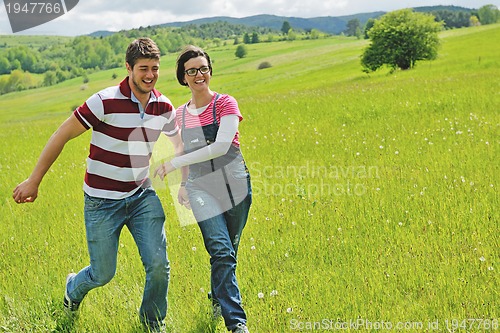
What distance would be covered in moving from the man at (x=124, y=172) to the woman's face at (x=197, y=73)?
0.27 m

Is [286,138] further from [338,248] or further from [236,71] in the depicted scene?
[236,71]

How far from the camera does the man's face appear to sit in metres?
3.91

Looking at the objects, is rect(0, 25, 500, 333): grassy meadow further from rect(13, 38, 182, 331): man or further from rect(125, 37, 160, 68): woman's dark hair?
rect(125, 37, 160, 68): woman's dark hair

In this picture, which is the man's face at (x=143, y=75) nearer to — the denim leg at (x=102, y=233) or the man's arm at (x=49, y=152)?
the man's arm at (x=49, y=152)

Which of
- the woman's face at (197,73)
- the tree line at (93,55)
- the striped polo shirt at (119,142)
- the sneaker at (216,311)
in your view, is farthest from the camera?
the tree line at (93,55)

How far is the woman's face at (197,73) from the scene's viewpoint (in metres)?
4.07

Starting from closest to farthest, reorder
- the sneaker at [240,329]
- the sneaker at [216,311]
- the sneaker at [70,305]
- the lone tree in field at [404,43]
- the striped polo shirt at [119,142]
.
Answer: the sneaker at [240,329]
the striped polo shirt at [119,142]
the sneaker at [216,311]
the sneaker at [70,305]
the lone tree in field at [404,43]

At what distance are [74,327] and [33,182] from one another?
56.2 inches

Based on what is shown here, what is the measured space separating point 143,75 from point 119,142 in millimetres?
598

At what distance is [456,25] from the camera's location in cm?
15388

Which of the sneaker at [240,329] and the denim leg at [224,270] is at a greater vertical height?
the denim leg at [224,270]

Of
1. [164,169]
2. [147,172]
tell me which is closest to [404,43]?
[147,172]

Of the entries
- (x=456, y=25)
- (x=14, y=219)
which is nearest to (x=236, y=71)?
(x=14, y=219)

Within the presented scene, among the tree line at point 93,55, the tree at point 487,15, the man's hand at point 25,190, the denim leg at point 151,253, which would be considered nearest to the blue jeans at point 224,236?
the denim leg at point 151,253
